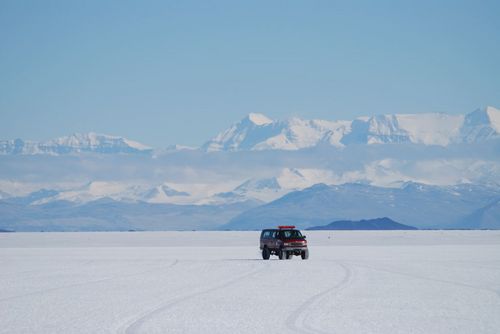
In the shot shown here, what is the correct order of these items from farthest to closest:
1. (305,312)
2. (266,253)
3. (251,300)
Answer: (266,253), (251,300), (305,312)

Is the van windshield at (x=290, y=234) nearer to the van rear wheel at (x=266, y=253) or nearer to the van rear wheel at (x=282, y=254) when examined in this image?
the van rear wheel at (x=282, y=254)

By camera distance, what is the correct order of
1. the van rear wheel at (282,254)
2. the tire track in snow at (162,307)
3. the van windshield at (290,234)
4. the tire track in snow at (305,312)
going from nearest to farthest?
the tire track in snow at (305,312)
the tire track in snow at (162,307)
the van rear wheel at (282,254)
the van windshield at (290,234)

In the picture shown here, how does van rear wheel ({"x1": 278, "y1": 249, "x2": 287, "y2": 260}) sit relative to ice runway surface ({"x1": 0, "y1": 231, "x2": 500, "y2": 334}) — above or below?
above

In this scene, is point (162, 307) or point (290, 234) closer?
point (162, 307)

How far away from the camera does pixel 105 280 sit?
36.5 m

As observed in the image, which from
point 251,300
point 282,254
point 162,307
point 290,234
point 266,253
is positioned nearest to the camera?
point 162,307

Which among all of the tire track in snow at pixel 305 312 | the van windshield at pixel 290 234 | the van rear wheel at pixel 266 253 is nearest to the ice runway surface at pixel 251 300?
the tire track in snow at pixel 305 312

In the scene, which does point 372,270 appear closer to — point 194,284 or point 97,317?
point 194,284

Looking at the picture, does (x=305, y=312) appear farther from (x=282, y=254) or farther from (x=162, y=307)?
(x=282, y=254)

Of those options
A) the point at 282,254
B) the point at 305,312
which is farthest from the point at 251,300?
the point at 282,254

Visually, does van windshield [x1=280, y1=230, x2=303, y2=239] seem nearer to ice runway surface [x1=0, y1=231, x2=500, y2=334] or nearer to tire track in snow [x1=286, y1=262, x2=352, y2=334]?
ice runway surface [x1=0, y1=231, x2=500, y2=334]

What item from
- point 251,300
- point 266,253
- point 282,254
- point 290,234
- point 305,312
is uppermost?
point 290,234

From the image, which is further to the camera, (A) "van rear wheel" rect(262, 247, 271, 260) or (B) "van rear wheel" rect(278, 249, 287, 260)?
(A) "van rear wheel" rect(262, 247, 271, 260)

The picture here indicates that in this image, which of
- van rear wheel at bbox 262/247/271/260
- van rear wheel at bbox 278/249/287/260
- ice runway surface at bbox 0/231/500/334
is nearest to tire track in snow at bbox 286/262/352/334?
ice runway surface at bbox 0/231/500/334
